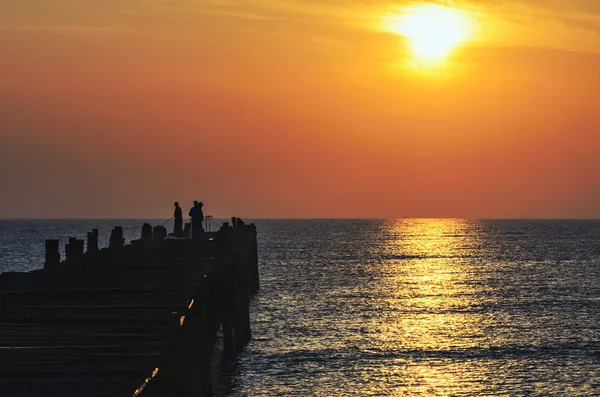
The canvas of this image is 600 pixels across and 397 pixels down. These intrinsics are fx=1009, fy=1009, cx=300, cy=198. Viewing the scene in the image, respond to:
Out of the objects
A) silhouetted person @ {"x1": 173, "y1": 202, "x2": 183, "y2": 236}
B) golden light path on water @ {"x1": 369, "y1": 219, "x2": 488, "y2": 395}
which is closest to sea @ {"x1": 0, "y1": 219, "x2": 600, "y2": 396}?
golden light path on water @ {"x1": 369, "y1": 219, "x2": 488, "y2": 395}

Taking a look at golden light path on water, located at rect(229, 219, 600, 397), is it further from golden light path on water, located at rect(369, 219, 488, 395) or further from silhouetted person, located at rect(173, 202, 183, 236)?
silhouetted person, located at rect(173, 202, 183, 236)

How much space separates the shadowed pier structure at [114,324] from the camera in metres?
13.1

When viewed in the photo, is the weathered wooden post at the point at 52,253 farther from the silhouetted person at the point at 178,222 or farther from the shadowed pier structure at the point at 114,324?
the silhouetted person at the point at 178,222

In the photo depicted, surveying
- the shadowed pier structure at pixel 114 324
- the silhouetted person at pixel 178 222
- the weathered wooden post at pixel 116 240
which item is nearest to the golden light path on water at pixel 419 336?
the shadowed pier structure at pixel 114 324

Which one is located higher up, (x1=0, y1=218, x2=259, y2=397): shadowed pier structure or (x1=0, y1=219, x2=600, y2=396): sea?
(x1=0, y1=218, x2=259, y2=397): shadowed pier structure

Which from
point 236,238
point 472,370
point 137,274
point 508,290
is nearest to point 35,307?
point 137,274

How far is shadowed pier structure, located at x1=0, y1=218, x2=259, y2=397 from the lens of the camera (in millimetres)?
13086

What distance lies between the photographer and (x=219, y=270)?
2767cm

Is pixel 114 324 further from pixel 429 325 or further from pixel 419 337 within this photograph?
pixel 429 325

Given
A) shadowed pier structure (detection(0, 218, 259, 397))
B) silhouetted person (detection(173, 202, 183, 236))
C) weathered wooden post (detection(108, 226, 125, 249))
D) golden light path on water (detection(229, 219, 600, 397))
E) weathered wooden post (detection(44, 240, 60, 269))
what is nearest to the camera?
shadowed pier structure (detection(0, 218, 259, 397))

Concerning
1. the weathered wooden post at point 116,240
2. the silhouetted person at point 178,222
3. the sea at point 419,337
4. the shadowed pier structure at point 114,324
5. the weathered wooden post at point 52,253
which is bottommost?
the sea at point 419,337

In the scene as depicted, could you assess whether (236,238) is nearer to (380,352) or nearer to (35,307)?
(380,352)

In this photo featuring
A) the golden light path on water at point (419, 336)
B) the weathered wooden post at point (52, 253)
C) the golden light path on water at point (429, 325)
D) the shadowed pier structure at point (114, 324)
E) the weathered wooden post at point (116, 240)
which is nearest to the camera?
the shadowed pier structure at point (114, 324)

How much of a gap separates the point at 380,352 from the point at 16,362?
2068cm
